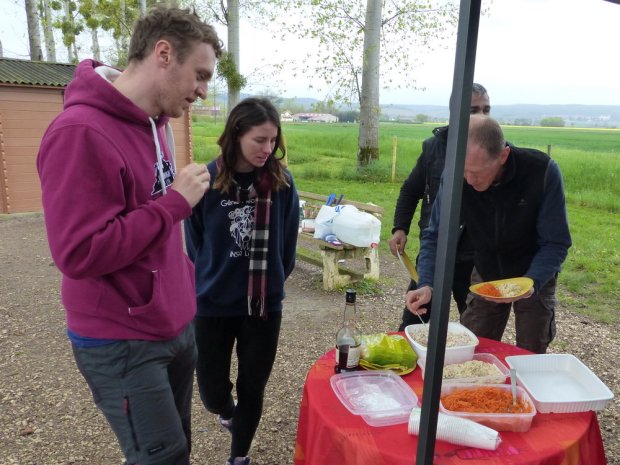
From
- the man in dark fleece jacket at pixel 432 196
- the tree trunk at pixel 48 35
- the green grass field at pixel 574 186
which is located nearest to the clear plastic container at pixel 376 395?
the man in dark fleece jacket at pixel 432 196

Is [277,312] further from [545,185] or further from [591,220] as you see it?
[591,220]

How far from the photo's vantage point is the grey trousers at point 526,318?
2398 mm

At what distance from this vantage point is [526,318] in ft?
8.01

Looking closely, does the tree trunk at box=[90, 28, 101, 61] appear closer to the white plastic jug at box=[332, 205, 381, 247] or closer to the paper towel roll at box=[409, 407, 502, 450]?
the white plastic jug at box=[332, 205, 381, 247]

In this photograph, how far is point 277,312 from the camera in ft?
7.24

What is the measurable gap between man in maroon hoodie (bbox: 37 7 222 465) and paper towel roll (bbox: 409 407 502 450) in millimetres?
791

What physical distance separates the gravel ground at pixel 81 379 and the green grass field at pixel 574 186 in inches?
30.8

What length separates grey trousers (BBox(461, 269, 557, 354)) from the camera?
240 cm

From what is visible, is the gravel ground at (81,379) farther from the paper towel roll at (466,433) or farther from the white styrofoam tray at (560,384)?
the paper towel roll at (466,433)

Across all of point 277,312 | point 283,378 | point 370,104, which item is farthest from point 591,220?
point 277,312

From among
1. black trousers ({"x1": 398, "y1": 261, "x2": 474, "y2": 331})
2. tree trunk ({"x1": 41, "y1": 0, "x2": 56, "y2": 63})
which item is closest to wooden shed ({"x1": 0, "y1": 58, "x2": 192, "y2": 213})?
black trousers ({"x1": 398, "y1": 261, "x2": 474, "y2": 331})

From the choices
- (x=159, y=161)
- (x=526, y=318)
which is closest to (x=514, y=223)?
(x=526, y=318)

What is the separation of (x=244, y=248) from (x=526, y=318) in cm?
146

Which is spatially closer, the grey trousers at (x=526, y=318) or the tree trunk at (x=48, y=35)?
the grey trousers at (x=526, y=318)
